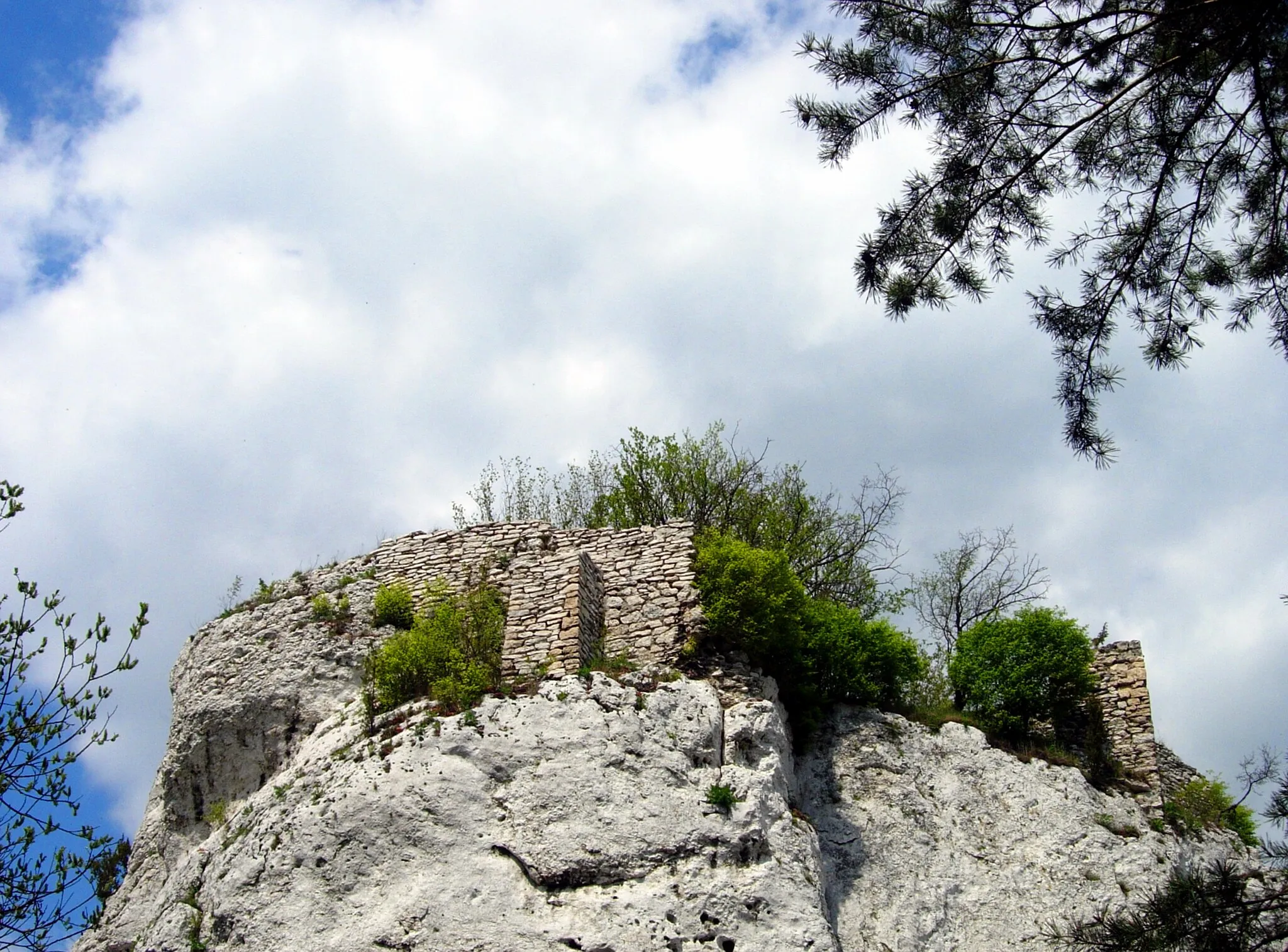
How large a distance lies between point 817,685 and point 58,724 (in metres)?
11.7

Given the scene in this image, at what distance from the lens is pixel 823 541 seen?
25.7m

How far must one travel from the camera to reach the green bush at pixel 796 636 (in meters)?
16.8

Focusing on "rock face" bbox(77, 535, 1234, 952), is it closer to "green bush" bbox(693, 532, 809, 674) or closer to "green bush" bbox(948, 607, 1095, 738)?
"green bush" bbox(693, 532, 809, 674)

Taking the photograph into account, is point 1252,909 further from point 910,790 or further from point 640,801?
point 910,790

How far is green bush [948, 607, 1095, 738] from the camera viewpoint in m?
19.3

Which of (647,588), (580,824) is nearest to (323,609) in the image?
(647,588)

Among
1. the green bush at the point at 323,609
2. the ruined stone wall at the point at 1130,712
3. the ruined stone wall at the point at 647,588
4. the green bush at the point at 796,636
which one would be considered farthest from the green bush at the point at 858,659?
the green bush at the point at 323,609

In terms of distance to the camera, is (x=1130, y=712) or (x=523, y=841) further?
(x=1130, y=712)

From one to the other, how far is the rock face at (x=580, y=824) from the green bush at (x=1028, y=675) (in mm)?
1485

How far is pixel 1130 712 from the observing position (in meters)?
19.3

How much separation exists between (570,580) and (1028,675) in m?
7.79

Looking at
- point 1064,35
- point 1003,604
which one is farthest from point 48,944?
point 1003,604

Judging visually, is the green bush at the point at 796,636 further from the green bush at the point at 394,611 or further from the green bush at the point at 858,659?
the green bush at the point at 394,611

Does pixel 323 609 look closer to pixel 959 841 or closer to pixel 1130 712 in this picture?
pixel 959 841
